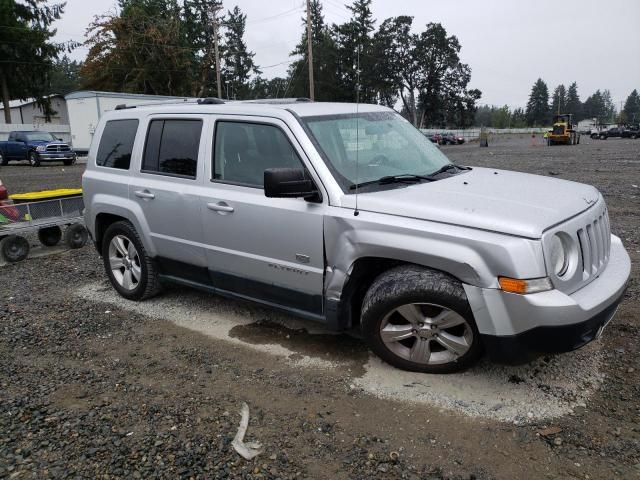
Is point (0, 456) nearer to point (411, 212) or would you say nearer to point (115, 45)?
point (411, 212)

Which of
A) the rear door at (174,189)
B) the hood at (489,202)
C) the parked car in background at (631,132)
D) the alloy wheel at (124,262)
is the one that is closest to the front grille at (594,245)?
the hood at (489,202)

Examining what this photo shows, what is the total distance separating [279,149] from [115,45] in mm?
47916

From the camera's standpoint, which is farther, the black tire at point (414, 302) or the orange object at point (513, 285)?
the black tire at point (414, 302)

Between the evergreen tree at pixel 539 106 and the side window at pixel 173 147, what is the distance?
137173mm

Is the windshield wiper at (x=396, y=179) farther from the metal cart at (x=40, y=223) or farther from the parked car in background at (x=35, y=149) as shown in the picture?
the parked car in background at (x=35, y=149)

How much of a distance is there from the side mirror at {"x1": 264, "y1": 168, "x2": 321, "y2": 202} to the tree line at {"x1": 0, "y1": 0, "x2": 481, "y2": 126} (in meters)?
21.6

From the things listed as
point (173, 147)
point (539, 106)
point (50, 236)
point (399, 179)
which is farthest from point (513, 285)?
point (539, 106)

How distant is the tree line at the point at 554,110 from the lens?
12562 cm

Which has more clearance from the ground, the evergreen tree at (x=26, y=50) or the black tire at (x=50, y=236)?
the evergreen tree at (x=26, y=50)

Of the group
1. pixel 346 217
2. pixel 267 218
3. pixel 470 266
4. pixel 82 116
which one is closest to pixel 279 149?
pixel 267 218

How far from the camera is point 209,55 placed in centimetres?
5678

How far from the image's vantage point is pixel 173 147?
4.59 meters

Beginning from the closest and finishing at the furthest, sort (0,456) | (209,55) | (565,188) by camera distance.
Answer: (0,456)
(565,188)
(209,55)

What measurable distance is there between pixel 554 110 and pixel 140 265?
147644 millimetres
